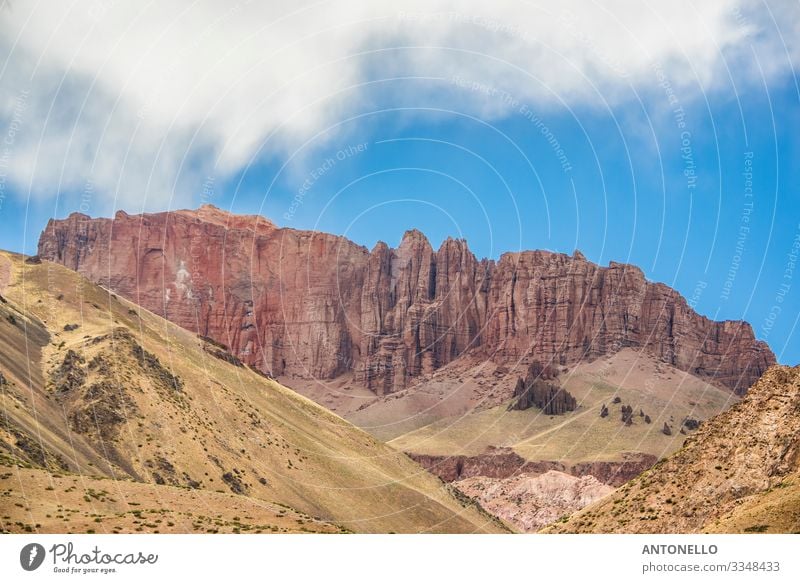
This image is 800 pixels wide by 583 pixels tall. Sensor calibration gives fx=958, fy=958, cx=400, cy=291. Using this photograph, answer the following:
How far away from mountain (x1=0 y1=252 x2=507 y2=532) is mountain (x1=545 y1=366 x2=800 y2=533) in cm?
3085

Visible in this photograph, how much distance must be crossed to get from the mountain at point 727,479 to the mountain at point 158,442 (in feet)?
101

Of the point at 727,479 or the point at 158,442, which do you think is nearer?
the point at 727,479

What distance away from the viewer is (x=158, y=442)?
122250 mm

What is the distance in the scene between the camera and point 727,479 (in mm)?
68312

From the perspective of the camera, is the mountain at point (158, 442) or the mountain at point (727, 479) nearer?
the mountain at point (727, 479)

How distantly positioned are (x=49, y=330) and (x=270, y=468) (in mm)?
40181

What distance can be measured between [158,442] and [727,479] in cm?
7666

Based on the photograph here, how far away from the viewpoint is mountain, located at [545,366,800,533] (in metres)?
62.9

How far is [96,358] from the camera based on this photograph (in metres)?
133

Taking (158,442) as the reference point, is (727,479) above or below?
below

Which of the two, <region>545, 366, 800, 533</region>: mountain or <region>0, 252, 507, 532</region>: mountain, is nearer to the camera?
<region>545, 366, 800, 533</region>: mountain

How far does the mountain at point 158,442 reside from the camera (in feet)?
282
